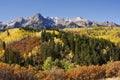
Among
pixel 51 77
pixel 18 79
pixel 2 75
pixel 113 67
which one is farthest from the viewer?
pixel 113 67

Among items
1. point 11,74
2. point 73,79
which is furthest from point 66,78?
point 11,74

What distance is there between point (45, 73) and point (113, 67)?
40.9 meters

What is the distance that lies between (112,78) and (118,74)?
13.6 ft

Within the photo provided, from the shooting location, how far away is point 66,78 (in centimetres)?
16912

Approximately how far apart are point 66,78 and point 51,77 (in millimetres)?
11854

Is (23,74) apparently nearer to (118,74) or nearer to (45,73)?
(45,73)

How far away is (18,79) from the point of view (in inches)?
5817

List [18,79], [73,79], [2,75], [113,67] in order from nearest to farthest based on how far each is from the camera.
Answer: [2,75]
[18,79]
[73,79]
[113,67]

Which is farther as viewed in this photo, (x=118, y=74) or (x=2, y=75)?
(x=118, y=74)

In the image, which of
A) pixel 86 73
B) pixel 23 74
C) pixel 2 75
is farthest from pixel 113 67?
pixel 2 75

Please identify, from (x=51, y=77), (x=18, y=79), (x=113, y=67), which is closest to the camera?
(x=18, y=79)

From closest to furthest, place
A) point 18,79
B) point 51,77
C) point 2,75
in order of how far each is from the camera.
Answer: point 2,75 < point 18,79 < point 51,77

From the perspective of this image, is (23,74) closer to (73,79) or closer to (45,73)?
(45,73)

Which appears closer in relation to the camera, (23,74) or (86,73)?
(23,74)
